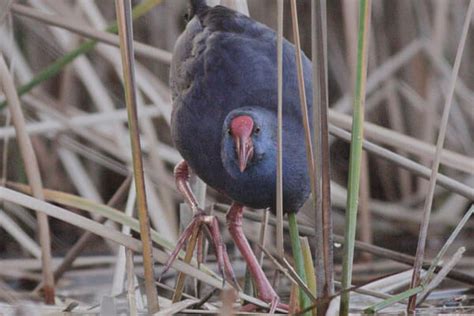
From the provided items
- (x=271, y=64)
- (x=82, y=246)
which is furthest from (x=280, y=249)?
(x=82, y=246)

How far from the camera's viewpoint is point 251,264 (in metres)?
2.26

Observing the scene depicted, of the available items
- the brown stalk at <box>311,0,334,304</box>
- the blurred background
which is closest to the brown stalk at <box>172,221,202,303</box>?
the brown stalk at <box>311,0,334,304</box>

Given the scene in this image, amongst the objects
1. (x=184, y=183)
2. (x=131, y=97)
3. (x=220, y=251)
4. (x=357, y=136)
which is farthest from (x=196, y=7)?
(x=357, y=136)

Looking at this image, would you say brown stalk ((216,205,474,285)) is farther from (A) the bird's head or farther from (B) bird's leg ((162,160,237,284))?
(A) the bird's head

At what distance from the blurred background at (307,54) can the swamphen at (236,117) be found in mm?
708

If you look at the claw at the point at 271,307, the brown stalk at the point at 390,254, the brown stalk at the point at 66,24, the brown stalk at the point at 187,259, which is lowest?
the claw at the point at 271,307

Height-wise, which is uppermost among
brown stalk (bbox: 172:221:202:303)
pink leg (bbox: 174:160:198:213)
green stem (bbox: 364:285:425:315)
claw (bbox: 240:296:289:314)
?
pink leg (bbox: 174:160:198:213)

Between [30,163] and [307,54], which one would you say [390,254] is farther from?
[307,54]

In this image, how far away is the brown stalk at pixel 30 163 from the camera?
2.20m

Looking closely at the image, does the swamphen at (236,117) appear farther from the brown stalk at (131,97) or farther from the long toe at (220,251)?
the brown stalk at (131,97)

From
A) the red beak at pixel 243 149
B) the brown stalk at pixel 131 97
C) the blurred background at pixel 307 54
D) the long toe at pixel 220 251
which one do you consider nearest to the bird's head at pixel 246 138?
the red beak at pixel 243 149

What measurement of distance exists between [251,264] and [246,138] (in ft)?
1.10

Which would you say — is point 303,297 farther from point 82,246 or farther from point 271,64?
point 82,246

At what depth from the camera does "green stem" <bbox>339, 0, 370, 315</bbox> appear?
163 cm
